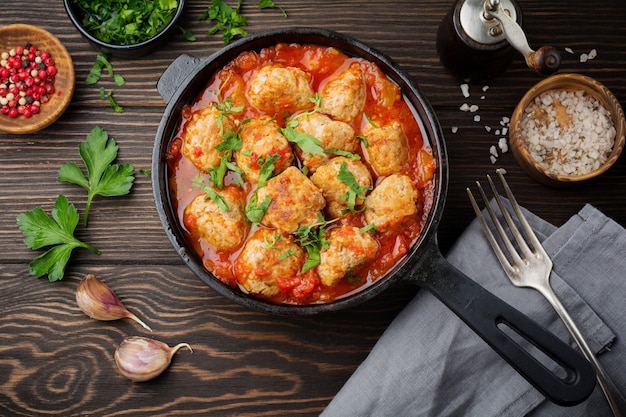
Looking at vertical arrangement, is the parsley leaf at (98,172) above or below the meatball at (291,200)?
below

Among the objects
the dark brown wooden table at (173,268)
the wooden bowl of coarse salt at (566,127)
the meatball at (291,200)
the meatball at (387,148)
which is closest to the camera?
the meatball at (291,200)

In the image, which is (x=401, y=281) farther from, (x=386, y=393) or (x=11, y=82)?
(x=11, y=82)

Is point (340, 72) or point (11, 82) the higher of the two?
point (340, 72)

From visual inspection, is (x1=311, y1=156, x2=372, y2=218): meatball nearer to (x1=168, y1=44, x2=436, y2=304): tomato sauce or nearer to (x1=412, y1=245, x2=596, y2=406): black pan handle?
(x1=168, y1=44, x2=436, y2=304): tomato sauce

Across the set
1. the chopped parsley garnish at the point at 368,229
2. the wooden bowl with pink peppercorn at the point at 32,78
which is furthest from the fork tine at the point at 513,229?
the wooden bowl with pink peppercorn at the point at 32,78

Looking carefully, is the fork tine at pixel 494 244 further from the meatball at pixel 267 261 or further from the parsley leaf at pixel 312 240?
A: the meatball at pixel 267 261

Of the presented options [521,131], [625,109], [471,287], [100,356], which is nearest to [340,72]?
[521,131]

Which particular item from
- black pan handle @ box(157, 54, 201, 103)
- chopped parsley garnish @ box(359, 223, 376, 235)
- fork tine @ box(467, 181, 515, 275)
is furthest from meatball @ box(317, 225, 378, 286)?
black pan handle @ box(157, 54, 201, 103)
